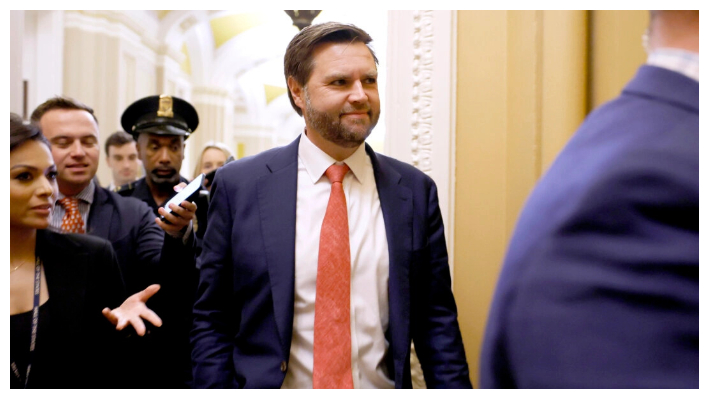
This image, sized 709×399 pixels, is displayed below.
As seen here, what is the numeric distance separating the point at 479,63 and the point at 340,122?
0.97 meters

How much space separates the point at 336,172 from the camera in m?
1.88

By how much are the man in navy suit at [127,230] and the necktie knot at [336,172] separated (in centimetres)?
62

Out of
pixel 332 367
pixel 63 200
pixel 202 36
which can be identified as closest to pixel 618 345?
pixel 332 367

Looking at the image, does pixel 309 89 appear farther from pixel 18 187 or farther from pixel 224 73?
pixel 224 73

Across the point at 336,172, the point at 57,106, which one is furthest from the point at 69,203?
the point at 336,172

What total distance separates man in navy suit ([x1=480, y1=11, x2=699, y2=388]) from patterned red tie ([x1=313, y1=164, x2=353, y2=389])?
976 mm

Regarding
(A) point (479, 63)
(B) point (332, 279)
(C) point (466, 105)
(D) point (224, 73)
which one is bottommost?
(B) point (332, 279)

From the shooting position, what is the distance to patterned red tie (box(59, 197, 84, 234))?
2.37 m

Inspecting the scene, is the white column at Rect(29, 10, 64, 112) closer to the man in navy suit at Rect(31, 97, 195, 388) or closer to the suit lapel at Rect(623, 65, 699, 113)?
the man in navy suit at Rect(31, 97, 195, 388)

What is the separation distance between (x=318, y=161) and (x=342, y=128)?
0.14 metres

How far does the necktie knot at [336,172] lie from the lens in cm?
187

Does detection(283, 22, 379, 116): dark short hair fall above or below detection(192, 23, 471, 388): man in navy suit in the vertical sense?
above

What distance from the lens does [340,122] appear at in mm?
1809

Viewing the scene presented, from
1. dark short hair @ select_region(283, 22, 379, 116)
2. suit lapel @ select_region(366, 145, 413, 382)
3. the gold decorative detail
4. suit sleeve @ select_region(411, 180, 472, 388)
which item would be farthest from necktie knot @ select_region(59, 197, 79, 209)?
suit sleeve @ select_region(411, 180, 472, 388)
